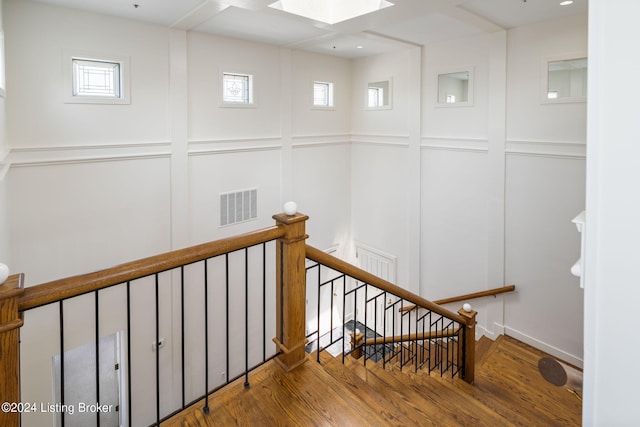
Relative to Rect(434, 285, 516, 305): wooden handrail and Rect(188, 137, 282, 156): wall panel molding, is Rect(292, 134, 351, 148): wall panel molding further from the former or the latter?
Rect(434, 285, 516, 305): wooden handrail

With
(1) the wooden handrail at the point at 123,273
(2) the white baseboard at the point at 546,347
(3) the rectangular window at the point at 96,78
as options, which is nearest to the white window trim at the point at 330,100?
(3) the rectangular window at the point at 96,78

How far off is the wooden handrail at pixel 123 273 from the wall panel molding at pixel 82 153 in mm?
2772

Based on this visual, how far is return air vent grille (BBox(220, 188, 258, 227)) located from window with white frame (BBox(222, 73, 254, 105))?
1.30 meters

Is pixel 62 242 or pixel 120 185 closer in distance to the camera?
pixel 62 242

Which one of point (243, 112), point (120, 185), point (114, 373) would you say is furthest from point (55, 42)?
point (114, 373)

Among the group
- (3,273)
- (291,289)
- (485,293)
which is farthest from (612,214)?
(485,293)

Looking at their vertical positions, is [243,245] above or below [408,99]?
below

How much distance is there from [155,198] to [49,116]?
137 centimetres

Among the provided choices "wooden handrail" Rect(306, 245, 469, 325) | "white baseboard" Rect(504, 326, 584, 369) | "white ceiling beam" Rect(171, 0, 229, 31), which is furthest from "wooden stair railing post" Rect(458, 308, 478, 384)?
"white ceiling beam" Rect(171, 0, 229, 31)

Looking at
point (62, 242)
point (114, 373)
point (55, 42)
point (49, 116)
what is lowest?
point (114, 373)

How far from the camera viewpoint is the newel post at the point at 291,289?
2.21m

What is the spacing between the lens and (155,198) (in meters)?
4.86

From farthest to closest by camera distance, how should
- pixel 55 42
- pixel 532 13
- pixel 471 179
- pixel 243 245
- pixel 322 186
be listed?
1. pixel 322 186
2. pixel 471 179
3. pixel 532 13
4. pixel 55 42
5. pixel 243 245

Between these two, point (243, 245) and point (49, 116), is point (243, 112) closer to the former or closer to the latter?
point (49, 116)
